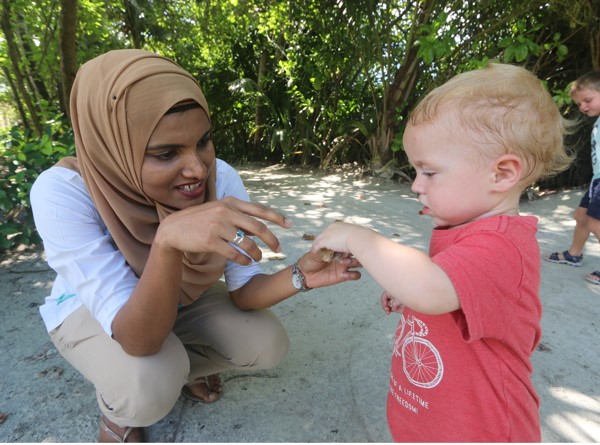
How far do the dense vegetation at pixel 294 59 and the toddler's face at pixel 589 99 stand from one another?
1.25m

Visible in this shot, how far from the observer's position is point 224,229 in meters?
1.09

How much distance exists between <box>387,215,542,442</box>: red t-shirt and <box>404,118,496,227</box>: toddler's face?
2.2 inches

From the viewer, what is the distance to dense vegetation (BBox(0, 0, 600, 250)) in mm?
4133

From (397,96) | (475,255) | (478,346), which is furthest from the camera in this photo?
(397,96)

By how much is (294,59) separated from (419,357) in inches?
257

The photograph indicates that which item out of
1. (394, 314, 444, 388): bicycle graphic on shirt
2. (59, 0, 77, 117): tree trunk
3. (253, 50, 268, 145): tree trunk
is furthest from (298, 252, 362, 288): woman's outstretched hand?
(253, 50, 268, 145): tree trunk

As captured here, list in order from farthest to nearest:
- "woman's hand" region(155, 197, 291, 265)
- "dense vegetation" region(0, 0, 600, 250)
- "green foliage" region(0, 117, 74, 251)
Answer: "dense vegetation" region(0, 0, 600, 250) < "green foliage" region(0, 117, 74, 251) < "woman's hand" region(155, 197, 291, 265)

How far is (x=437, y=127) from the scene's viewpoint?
3.32ft

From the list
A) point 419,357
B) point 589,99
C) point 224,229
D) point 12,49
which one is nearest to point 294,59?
point 12,49

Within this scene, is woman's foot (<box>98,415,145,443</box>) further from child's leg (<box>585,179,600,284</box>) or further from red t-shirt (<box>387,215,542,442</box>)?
child's leg (<box>585,179,600,284</box>)

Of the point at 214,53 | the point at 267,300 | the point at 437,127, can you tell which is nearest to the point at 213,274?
the point at 267,300

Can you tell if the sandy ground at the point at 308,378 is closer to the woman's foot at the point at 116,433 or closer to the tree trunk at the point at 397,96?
the woman's foot at the point at 116,433

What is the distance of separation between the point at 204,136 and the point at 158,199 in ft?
0.93

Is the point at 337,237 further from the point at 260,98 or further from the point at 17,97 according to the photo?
the point at 260,98
